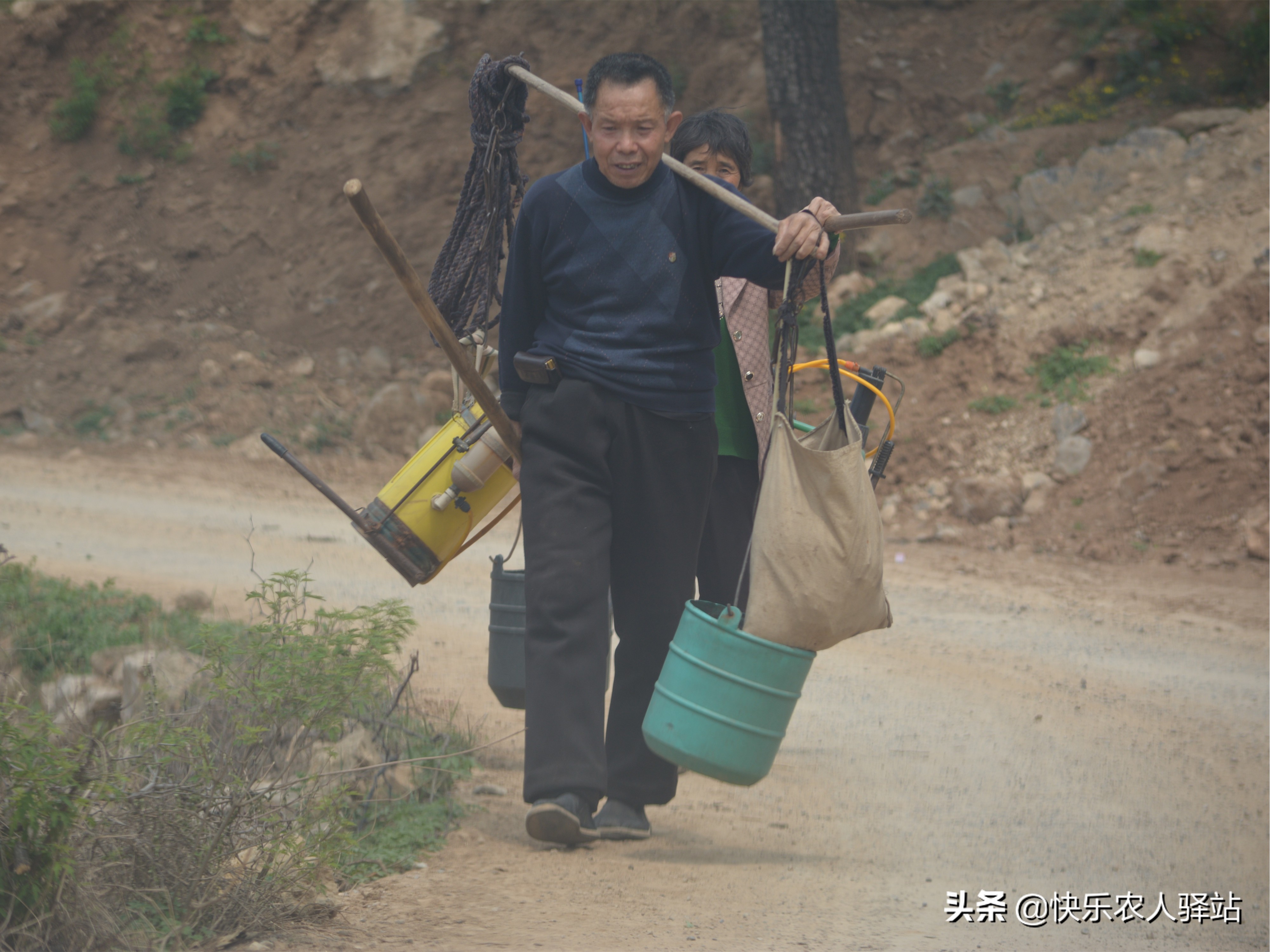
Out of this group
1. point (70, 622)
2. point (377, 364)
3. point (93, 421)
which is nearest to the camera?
point (70, 622)

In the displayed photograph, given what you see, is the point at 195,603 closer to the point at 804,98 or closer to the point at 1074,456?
the point at 1074,456

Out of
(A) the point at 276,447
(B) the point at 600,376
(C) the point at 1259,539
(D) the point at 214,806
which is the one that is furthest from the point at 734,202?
(C) the point at 1259,539

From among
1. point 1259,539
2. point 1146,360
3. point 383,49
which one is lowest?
point 1259,539

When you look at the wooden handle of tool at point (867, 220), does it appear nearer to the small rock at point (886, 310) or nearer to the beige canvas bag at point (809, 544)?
the beige canvas bag at point (809, 544)

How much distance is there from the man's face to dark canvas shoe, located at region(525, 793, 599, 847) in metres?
1.55

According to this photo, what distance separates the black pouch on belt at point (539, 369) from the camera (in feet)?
10.5

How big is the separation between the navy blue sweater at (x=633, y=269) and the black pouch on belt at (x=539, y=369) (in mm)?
30

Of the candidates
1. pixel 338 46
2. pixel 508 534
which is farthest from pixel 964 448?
pixel 338 46

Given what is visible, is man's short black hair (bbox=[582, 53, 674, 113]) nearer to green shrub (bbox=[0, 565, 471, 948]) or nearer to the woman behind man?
the woman behind man

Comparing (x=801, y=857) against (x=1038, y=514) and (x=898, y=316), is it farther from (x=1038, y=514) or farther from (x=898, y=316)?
(x=898, y=316)

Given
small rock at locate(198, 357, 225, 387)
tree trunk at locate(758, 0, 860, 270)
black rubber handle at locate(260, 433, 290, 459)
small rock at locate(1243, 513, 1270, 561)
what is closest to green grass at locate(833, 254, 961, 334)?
tree trunk at locate(758, 0, 860, 270)

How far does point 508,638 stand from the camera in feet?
12.7

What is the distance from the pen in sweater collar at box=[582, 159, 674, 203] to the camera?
3.20m

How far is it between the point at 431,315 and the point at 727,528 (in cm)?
117
